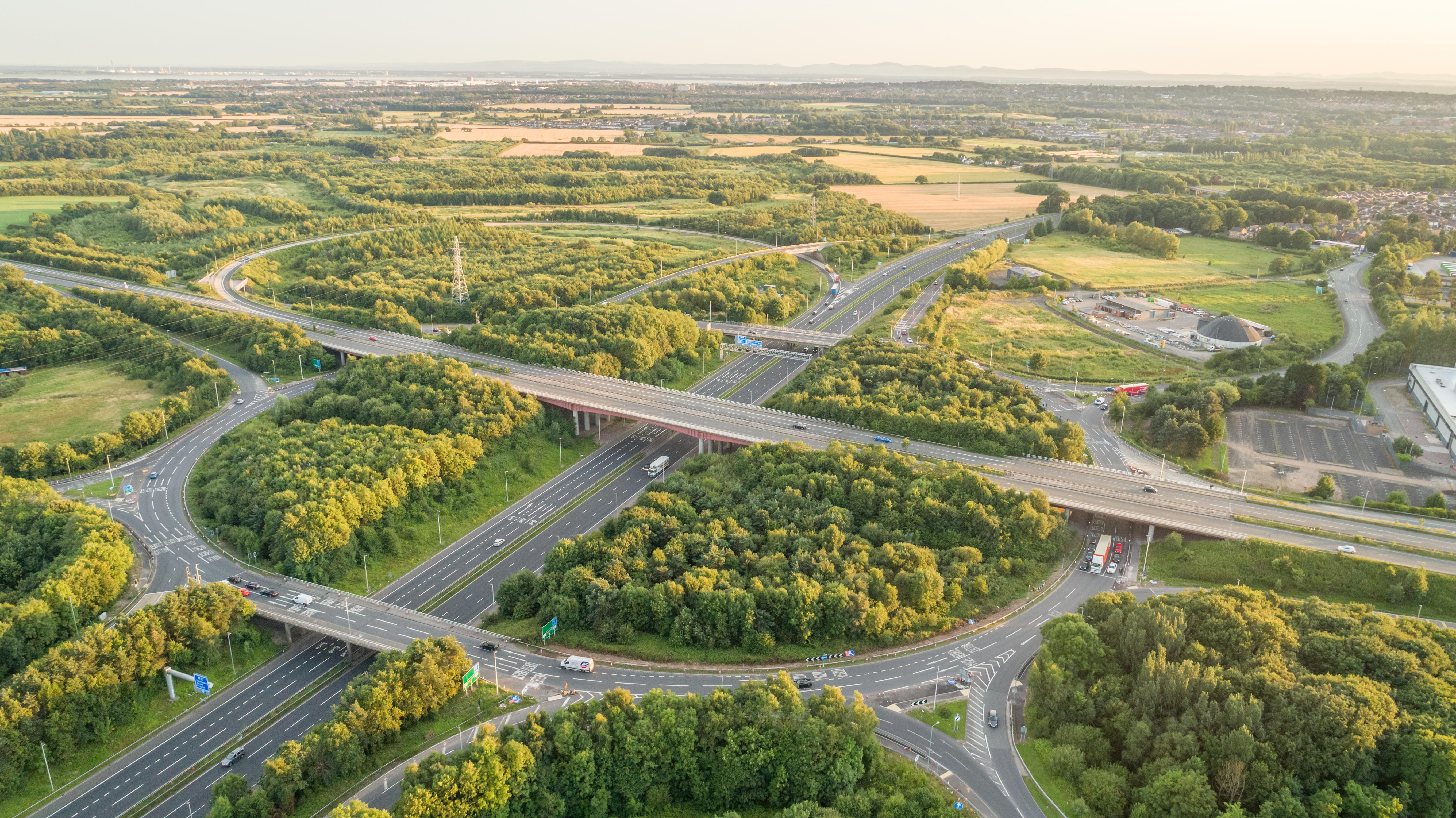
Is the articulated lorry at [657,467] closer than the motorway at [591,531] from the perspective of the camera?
No

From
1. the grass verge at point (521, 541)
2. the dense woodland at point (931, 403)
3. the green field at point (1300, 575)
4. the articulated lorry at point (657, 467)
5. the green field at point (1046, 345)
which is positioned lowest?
the grass verge at point (521, 541)

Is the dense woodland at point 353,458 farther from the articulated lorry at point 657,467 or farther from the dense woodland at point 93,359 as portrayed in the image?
the articulated lorry at point 657,467

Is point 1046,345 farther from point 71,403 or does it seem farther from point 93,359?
point 93,359

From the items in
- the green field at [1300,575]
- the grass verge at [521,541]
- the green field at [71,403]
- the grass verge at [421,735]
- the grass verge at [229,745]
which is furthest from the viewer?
the green field at [71,403]

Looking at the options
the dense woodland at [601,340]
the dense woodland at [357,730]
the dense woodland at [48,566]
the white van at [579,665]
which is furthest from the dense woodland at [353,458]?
the white van at [579,665]

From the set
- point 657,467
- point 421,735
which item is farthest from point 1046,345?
point 421,735
